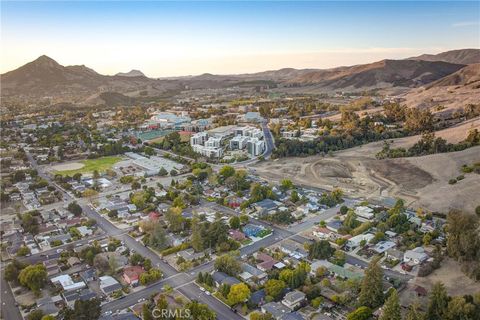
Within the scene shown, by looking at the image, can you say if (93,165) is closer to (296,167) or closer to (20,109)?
(296,167)

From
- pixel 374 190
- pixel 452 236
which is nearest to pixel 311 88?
pixel 374 190

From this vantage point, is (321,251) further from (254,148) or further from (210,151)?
(210,151)

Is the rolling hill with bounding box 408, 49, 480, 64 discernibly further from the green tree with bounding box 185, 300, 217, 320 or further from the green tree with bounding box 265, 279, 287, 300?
the green tree with bounding box 185, 300, 217, 320

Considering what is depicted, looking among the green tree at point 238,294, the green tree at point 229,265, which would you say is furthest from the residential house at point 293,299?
the green tree at point 229,265

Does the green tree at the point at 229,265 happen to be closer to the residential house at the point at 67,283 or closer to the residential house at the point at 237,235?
the residential house at the point at 237,235

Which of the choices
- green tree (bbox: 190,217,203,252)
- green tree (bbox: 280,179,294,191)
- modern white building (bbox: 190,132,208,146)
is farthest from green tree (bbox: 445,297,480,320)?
modern white building (bbox: 190,132,208,146)
